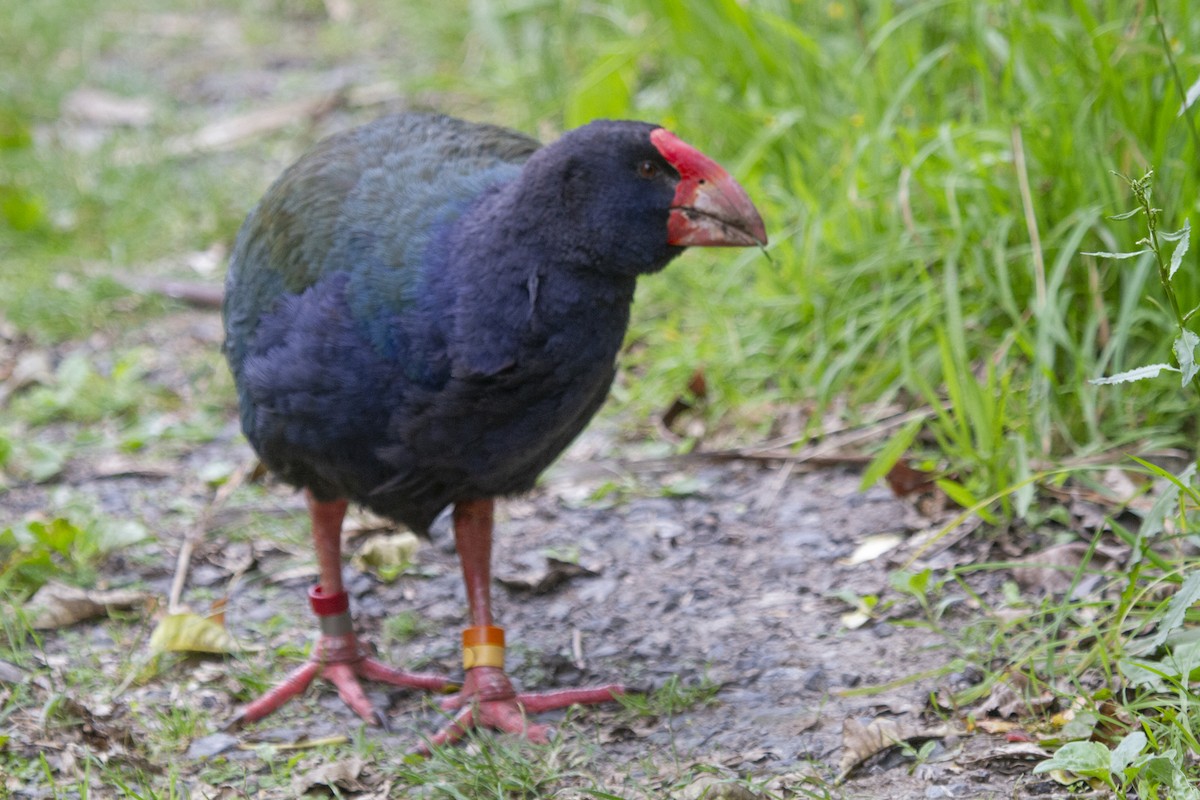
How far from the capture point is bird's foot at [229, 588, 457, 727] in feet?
9.66

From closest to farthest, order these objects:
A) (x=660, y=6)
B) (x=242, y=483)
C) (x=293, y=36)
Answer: (x=242, y=483) < (x=660, y=6) < (x=293, y=36)

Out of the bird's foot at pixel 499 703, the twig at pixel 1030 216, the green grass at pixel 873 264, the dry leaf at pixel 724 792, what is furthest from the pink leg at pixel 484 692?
Result: the twig at pixel 1030 216

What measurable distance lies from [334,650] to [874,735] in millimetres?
1202

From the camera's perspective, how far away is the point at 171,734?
2.73 meters

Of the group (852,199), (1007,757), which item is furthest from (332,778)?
(852,199)

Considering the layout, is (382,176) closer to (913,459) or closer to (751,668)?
(751,668)

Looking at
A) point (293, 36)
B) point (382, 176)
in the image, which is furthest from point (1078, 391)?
point (293, 36)

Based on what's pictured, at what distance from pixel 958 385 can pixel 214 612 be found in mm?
1826

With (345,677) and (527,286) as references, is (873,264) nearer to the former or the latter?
(527,286)

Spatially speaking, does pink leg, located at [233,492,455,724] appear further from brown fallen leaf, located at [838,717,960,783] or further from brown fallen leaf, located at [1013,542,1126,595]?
brown fallen leaf, located at [1013,542,1126,595]

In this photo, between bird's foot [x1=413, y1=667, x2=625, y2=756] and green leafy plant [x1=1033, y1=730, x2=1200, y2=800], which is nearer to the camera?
green leafy plant [x1=1033, y1=730, x2=1200, y2=800]

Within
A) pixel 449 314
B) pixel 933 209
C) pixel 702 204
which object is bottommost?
pixel 933 209

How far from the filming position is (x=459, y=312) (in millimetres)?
2537

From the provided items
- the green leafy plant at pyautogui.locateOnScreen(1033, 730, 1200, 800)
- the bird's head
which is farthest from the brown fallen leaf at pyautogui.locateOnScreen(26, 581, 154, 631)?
the green leafy plant at pyautogui.locateOnScreen(1033, 730, 1200, 800)
